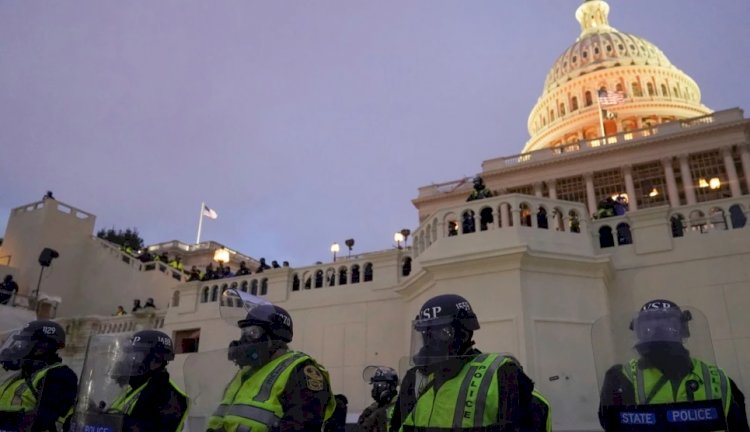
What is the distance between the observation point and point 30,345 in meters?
5.75

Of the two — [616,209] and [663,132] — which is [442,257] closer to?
[616,209]

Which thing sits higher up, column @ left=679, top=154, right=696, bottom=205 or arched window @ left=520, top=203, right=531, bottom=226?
column @ left=679, top=154, right=696, bottom=205

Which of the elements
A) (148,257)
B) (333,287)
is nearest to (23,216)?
(148,257)

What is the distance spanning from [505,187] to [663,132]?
11.0 meters

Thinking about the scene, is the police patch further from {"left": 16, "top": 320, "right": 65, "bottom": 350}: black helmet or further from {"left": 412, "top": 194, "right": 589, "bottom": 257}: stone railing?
{"left": 412, "top": 194, "right": 589, "bottom": 257}: stone railing

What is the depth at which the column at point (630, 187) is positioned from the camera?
122 feet

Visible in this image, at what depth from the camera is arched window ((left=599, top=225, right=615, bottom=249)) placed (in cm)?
1205

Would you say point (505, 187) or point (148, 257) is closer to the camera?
point (148, 257)

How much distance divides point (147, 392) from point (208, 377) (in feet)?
2.11

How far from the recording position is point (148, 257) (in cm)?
2938

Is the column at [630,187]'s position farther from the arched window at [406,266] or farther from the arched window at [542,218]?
the arched window at [542,218]

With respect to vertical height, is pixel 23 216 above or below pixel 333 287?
above

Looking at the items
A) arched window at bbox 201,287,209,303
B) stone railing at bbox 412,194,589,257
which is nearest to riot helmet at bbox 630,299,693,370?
stone railing at bbox 412,194,589,257

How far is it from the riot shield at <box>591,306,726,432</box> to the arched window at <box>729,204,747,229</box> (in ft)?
30.5
